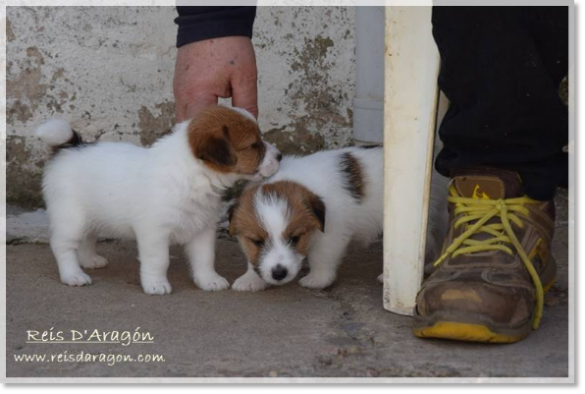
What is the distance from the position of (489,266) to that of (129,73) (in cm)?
239

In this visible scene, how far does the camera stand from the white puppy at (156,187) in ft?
10.3

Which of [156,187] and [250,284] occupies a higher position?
[156,187]

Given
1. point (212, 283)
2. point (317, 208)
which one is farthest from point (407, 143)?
point (212, 283)

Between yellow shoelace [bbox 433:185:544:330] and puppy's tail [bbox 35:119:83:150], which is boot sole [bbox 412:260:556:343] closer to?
yellow shoelace [bbox 433:185:544:330]

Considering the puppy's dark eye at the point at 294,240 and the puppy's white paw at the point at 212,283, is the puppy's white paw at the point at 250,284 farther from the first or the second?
the puppy's dark eye at the point at 294,240

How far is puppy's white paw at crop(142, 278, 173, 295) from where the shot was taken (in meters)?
3.08

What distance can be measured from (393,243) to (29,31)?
7.79ft

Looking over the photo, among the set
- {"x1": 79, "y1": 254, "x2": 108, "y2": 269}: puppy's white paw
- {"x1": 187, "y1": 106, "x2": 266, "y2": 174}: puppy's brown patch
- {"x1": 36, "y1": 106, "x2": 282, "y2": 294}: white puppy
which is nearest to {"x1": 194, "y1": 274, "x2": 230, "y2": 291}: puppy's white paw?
{"x1": 36, "y1": 106, "x2": 282, "y2": 294}: white puppy

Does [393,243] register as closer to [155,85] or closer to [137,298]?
[137,298]

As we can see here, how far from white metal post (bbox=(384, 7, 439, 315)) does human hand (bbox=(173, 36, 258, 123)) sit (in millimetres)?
714

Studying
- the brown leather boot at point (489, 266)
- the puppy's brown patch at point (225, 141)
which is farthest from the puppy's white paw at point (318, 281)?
the brown leather boot at point (489, 266)

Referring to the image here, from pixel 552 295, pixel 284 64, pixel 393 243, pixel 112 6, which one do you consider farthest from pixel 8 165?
pixel 552 295

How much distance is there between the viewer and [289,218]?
303 cm

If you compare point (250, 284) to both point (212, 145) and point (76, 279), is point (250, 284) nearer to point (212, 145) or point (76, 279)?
point (212, 145)
